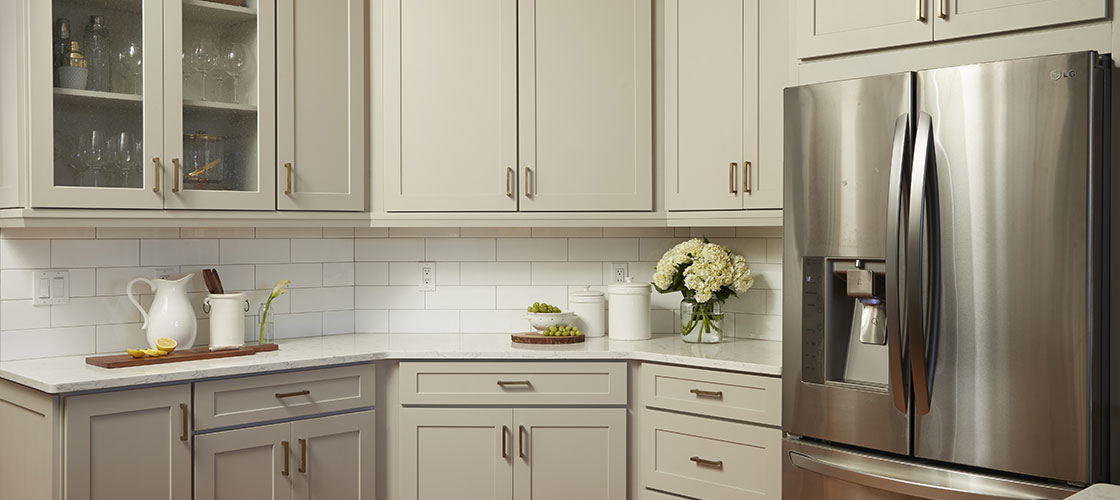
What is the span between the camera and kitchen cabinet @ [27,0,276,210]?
2.58 metres

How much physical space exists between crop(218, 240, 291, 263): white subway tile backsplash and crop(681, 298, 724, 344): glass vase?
4.84 ft

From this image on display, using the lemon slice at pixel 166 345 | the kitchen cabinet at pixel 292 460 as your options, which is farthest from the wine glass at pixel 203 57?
the kitchen cabinet at pixel 292 460

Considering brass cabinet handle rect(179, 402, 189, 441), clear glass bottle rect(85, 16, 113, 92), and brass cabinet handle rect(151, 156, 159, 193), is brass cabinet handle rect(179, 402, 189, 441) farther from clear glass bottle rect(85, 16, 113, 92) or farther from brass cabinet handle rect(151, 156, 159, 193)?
clear glass bottle rect(85, 16, 113, 92)

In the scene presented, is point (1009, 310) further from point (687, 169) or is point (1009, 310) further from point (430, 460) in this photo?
point (430, 460)

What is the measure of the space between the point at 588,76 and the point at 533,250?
0.74 meters

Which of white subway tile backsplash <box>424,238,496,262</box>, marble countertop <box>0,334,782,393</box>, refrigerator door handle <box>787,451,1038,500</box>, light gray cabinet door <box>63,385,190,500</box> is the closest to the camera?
refrigerator door handle <box>787,451,1038,500</box>

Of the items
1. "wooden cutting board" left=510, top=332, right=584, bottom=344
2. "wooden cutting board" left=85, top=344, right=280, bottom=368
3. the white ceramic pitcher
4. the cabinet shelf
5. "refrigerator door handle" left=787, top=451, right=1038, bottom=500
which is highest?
the cabinet shelf

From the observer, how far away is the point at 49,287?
2.85 metres

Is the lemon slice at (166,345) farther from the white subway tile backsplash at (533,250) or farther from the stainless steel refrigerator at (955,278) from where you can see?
the stainless steel refrigerator at (955,278)

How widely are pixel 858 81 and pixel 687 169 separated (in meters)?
0.89

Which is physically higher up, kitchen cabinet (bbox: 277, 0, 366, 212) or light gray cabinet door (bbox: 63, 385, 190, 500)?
kitchen cabinet (bbox: 277, 0, 366, 212)

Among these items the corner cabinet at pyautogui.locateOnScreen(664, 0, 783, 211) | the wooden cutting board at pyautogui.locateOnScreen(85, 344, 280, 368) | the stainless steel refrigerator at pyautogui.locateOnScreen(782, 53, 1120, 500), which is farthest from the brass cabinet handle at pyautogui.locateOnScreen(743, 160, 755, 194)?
the wooden cutting board at pyautogui.locateOnScreen(85, 344, 280, 368)

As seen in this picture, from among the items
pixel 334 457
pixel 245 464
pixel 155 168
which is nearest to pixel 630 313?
pixel 334 457

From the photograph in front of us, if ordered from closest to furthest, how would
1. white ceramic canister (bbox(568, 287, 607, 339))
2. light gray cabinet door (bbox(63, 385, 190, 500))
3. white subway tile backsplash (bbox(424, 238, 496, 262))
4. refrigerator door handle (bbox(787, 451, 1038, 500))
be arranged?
refrigerator door handle (bbox(787, 451, 1038, 500)), light gray cabinet door (bbox(63, 385, 190, 500)), white ceramic canister (bbox(568, 287, 607, 339)), white subway tile backsplash (bbox(424, 238, 496, 262))
